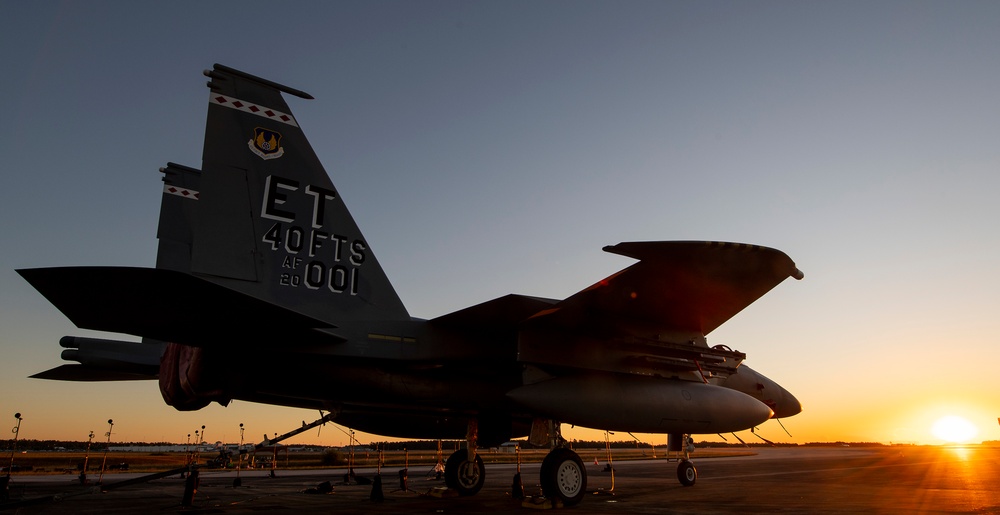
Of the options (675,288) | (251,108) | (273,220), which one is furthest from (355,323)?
(675,288)

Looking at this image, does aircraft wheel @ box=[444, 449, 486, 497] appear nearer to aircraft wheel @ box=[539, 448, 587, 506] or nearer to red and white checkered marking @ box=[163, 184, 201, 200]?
aircraft wheel @ box=[539, 448, 587, 506]

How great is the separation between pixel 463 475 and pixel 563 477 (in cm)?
300

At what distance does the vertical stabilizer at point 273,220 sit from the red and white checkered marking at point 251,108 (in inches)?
0.5

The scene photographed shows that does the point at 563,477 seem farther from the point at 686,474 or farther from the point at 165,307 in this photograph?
the point at 686,474

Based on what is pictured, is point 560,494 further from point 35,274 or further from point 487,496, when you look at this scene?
point 35,274

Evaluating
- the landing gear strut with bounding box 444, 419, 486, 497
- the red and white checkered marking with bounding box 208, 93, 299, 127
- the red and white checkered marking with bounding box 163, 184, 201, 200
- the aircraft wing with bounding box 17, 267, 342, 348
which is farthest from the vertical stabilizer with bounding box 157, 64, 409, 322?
the landing gear strut with bounding box 444, 419, 486, 497

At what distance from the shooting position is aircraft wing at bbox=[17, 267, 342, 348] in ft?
15.0

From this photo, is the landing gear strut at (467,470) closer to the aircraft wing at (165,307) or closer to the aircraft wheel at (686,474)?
the aircraft wheel at (686,474)

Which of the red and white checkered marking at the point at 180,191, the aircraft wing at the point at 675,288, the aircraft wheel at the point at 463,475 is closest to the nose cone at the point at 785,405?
the aircraft wing at the point at 675,288

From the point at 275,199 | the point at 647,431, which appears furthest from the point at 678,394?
the point at 275,199

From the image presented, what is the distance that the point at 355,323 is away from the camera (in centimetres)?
739

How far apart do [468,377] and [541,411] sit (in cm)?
137

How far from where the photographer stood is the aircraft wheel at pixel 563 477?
26.6 feet

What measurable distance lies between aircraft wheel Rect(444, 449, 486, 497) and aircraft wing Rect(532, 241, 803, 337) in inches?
161
